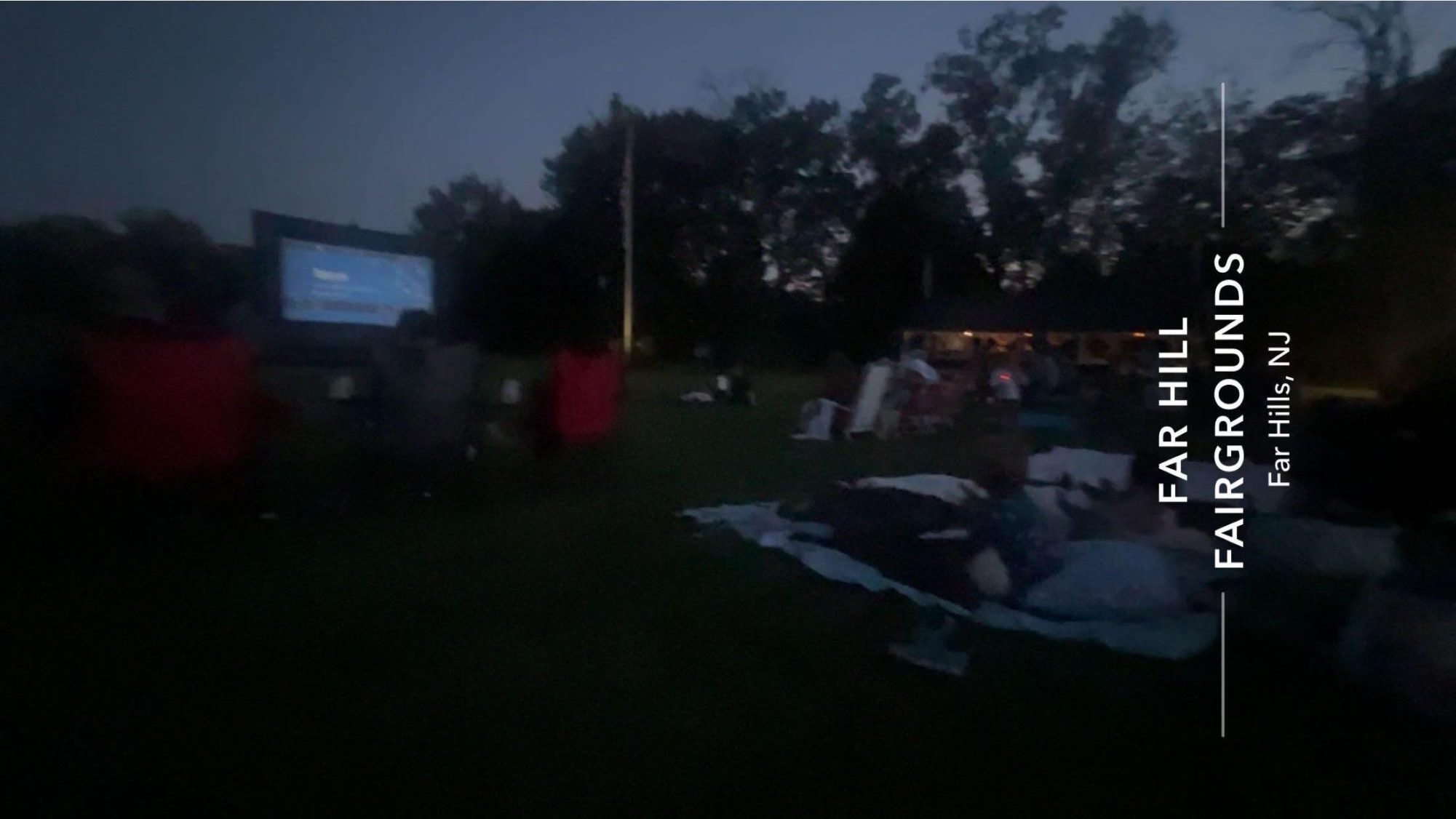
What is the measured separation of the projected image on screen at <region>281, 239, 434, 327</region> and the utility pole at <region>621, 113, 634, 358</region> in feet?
2.85

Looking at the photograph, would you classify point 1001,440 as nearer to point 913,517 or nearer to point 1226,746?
point 913,517

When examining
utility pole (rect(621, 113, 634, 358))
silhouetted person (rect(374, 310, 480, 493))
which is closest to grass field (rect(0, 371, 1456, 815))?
silhouetted person (rect(374, 310, 480, 493))

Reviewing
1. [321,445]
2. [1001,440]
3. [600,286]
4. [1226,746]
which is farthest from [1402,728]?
[321,445]

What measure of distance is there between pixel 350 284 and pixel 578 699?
225cm

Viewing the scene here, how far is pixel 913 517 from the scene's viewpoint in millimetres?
4359

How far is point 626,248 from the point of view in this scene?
4.70m

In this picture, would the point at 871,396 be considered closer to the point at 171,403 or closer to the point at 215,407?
the point at 215,407

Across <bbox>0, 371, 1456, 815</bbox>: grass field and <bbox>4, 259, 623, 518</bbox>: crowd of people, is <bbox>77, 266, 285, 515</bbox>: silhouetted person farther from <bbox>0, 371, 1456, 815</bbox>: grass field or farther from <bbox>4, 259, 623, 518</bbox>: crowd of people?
<bbox>0, 371, 1456, 815</bbox>: grass field

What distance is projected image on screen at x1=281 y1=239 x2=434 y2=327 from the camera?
407cm

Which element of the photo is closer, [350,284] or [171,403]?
[171,403]

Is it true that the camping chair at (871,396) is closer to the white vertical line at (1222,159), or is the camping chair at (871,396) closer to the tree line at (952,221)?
the tree line at (952,221)

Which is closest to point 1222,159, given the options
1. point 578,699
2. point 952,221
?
point 952,221

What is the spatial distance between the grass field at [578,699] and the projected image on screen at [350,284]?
684 millimetres

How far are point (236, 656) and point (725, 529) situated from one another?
2.38 meters
